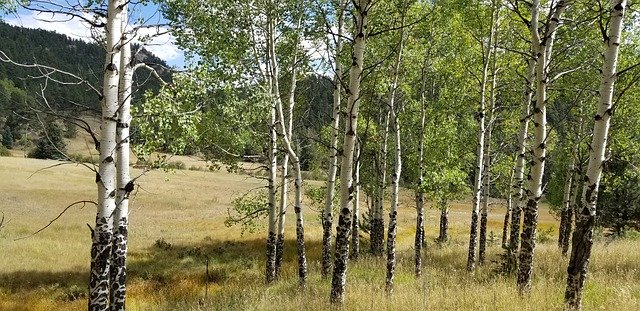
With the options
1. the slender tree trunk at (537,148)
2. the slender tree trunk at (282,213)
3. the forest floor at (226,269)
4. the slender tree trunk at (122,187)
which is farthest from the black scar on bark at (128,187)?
the slender tree trunk at (282,213)

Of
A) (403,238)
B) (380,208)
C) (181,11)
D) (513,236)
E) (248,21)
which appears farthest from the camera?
(403,238)

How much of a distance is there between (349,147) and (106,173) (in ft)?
11.1

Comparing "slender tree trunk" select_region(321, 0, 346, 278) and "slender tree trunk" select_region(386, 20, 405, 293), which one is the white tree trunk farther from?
"slender tree trunk" select_region(321, 0, 346, 278)

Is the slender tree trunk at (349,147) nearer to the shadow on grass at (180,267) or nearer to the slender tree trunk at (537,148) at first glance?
the slender tree trunk at (537,148)

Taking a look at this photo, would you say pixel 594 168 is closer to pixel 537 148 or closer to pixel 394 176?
pixel 537 148

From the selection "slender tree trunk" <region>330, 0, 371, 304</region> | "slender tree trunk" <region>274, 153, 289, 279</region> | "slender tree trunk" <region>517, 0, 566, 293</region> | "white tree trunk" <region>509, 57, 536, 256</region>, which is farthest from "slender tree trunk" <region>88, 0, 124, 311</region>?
"slender tree trunk" <region>274, 153, 289, 279</region>

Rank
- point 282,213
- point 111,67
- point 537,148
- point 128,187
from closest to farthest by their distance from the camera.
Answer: point 111,67
point 128,187
point 537,148
point 282,213

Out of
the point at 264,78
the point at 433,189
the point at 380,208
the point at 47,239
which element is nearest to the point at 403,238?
the point at 380,208

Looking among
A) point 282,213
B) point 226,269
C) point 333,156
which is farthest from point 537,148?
point 226,269

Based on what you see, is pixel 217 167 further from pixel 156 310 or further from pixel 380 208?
pixel 380 208

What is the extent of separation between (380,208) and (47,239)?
64.1 feet

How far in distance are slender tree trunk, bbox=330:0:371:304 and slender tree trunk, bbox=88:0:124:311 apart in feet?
10.6

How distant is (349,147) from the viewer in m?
6.47

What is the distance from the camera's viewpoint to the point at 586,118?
1595cm
